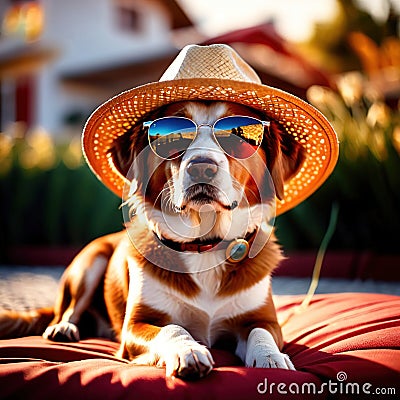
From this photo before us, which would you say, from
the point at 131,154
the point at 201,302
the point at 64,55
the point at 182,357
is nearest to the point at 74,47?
the point at 64,55

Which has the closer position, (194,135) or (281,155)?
(194,135)

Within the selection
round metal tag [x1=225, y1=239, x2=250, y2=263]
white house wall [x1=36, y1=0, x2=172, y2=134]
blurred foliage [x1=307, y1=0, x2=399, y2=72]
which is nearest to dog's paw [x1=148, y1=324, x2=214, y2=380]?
round metal tag [x1=225, y1=239, x2=250, y2=263]

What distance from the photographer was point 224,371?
5.85ft

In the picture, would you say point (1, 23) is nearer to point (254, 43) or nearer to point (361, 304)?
point (254, 43)

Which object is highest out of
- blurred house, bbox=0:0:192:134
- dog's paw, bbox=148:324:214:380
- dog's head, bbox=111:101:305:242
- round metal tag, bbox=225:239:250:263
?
blurred house, bbox=0:0:192:134

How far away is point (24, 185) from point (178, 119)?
4.13 metres

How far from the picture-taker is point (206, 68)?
229 cm

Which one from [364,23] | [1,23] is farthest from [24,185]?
[364,23]

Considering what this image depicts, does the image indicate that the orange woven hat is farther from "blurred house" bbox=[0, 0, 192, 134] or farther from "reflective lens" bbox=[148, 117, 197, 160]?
"blurred house" bbox=[0, 0, 192, 134]

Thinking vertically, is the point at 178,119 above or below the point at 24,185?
above

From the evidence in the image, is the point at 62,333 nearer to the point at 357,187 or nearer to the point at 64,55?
the point at 357,187

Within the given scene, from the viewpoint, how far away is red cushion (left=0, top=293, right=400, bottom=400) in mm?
1693

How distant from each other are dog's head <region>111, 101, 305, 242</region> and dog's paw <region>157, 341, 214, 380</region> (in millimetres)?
587

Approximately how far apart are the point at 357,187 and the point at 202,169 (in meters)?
2.83
